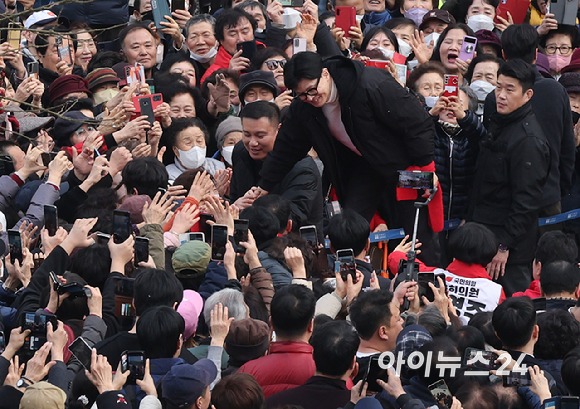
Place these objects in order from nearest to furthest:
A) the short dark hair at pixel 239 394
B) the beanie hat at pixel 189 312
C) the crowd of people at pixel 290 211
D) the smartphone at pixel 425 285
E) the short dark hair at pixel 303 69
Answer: the short dark hair at pixel 239 394, the crowd of people at pixel 290 211, the beanie hat at pixel 189 312, the smartphone at pixel 425 285, the short dark hair at pixel 303 69

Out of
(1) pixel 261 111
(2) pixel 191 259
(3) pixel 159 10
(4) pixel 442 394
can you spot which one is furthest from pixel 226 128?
(4) pixel 442 394

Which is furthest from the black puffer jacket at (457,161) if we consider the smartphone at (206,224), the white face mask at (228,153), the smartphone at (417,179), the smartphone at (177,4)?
the smartphone at (177,4)

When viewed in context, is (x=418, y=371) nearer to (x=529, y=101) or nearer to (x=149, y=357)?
(x=149, y=357)

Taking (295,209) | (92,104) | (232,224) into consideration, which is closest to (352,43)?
(92,104)

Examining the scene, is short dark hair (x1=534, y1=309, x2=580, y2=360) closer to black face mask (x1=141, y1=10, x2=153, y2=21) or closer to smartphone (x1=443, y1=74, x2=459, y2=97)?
smartphone (x1=443, y1=74, x2=459, y2=97)

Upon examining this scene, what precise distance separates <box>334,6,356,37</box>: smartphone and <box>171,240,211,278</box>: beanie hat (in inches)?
176

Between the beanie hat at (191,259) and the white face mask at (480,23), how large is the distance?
5.68 m

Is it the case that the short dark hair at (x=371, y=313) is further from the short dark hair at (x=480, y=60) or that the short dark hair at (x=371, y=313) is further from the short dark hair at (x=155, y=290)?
the short dark hair at (x=480, y=60)

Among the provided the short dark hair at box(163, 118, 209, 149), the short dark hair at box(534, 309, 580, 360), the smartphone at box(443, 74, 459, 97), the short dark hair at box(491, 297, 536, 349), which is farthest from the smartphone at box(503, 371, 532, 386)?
the short dark hair at box(163, 118, 209, 149)

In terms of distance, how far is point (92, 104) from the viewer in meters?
9.65

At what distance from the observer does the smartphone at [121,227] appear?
261 inches

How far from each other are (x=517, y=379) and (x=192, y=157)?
13.8 feet

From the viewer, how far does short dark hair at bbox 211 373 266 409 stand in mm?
4945

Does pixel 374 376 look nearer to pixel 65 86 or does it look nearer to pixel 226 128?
pixel 226 128
